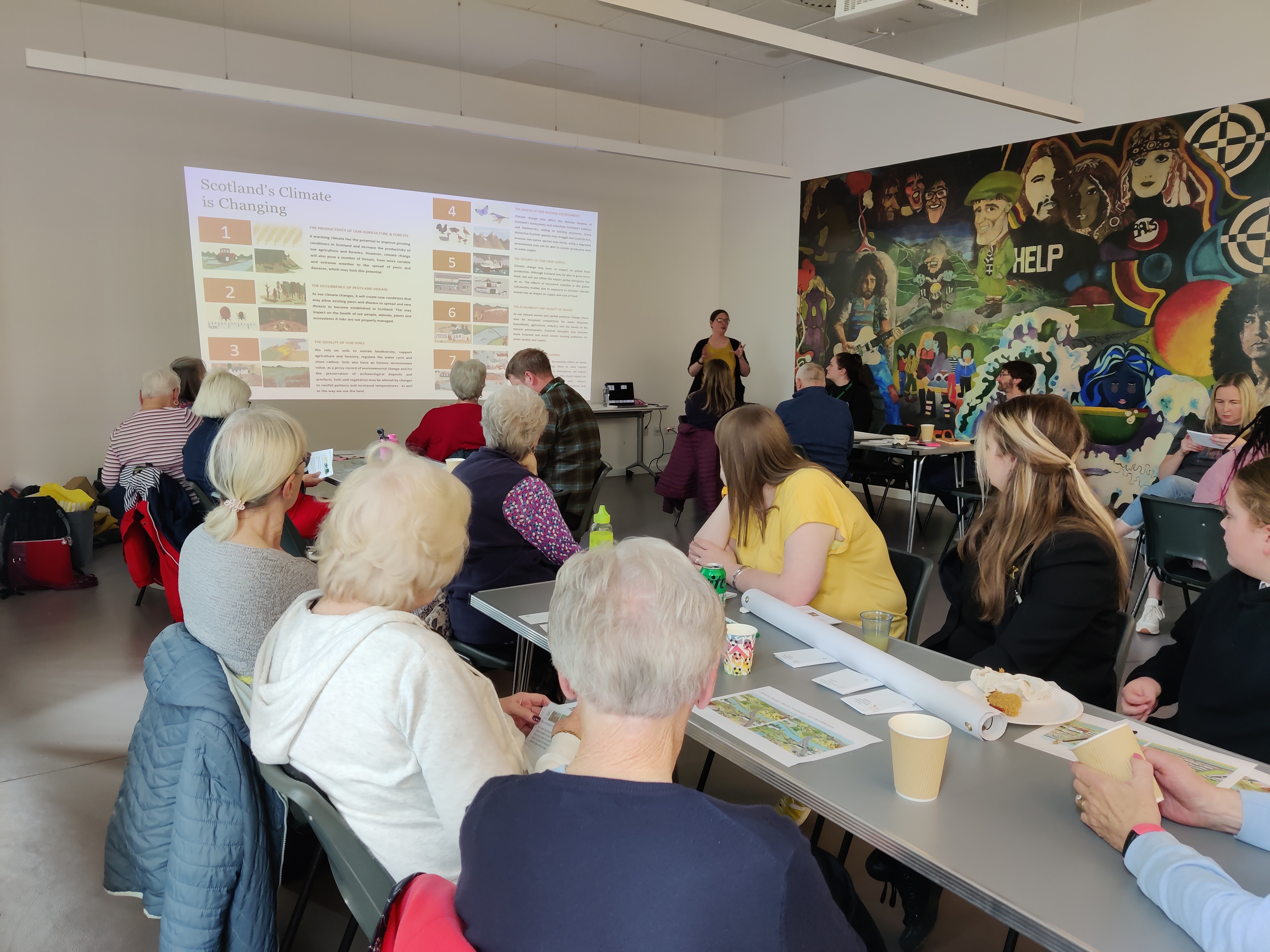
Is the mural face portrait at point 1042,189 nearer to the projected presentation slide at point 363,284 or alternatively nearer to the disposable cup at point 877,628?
the projected presentation slide at point 363,284

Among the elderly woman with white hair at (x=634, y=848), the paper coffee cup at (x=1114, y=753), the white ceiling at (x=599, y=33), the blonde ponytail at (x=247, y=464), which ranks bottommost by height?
the paper coffee cup at (x=1114, y=753)

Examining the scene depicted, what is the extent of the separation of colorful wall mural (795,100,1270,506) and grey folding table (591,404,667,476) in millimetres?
1897

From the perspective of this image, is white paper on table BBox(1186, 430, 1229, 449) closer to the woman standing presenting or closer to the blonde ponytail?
the woman standing presenting

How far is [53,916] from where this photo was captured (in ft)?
7.10

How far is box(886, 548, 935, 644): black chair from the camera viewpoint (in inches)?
95.8

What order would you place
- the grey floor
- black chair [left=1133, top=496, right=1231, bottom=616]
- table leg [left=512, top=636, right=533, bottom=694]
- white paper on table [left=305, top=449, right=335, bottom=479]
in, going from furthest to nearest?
white paper on table [left=305, top=449, right=335, bottom=479]
black chair [left=1133, top=496, right=1231, bottom=616]
table leg [left=512, top=636, right=533, bottom=694]
the grey floor

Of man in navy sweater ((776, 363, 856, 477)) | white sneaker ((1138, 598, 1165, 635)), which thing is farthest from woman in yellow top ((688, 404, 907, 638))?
man in navy sweater ((776, 363, 856, 477))

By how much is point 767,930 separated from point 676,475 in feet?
18.5

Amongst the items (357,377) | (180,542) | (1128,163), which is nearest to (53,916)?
(180,542)

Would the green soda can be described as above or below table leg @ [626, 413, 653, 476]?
above

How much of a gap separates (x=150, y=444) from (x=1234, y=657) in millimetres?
4902

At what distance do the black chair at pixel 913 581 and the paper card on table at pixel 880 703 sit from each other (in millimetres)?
Result: 736

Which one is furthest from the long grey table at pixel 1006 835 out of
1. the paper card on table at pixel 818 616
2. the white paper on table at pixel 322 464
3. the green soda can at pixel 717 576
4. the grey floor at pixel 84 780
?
the white paper on table at pixel 322 464

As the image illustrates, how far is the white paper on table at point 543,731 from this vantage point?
5.46ft
